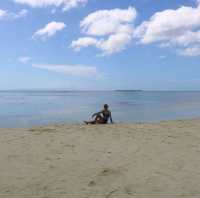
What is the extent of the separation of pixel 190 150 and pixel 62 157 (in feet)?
9.79

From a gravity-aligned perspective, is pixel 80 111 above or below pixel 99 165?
below

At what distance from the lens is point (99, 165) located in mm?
5285

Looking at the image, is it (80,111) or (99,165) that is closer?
(99,165)

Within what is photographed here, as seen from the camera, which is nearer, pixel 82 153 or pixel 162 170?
pixel 162 170

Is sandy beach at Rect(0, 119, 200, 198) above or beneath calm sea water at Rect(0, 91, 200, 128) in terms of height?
above

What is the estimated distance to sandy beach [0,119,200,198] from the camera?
4.05 metres

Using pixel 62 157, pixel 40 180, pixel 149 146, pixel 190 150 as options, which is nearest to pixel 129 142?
pixel 149 146

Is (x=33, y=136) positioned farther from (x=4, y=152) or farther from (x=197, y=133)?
(x=197, y=133)

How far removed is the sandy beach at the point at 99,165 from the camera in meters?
4.05

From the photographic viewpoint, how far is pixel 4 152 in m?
6.16

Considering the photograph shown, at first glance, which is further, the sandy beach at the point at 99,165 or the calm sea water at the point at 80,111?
the calm sea water at the point at 80,111

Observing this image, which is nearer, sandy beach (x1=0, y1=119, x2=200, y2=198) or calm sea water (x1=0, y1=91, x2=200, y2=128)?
sandy beach (x1=0, y1=119, x2=200, y2=198)

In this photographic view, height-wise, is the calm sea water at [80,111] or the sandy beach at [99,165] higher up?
the sandy beach at [99,165]

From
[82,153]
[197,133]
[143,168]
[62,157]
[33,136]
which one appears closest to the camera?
[143,168]
